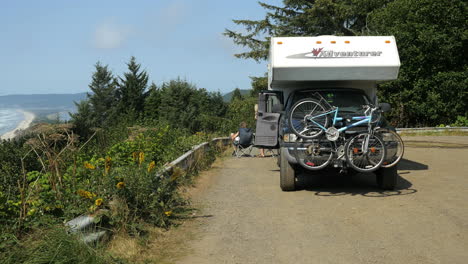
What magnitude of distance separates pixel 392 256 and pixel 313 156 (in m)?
3.59

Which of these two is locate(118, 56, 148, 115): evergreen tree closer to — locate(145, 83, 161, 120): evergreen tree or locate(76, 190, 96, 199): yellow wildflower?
locate(145, 83, 161, 120): evergreen tree

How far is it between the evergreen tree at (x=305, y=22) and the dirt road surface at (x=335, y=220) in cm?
3044

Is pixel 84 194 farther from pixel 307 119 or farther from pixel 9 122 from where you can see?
pixel 9 122

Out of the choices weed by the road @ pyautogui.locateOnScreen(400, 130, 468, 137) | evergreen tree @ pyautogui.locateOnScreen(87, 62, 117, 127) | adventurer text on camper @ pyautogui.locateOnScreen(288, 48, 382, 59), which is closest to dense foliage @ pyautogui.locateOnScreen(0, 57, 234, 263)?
adventurer text on camper @ pyautogui.locateOnScreen(288, 48, 382, 59)

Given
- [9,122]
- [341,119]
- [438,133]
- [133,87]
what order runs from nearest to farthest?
[341,119] → [438,133] → [133,87] → [9,122]

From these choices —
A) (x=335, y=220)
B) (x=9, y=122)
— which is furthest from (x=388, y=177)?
(x=9, y=122)

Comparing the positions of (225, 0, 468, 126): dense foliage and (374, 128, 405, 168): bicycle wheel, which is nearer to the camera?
(374, 128, 405, 168): bicycle wheel

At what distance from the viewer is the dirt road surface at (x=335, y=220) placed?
18.4 ft

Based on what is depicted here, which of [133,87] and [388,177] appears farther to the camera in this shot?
[133,87]

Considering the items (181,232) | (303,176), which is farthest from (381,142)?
(181,232)

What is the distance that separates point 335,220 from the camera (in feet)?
23.4

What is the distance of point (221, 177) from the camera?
1216 cm

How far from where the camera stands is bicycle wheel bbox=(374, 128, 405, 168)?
8906 mm

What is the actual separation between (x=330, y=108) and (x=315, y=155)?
1037mm
